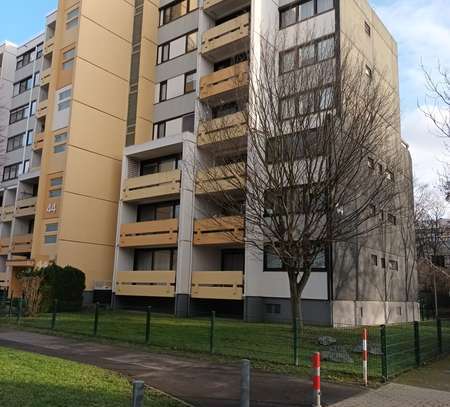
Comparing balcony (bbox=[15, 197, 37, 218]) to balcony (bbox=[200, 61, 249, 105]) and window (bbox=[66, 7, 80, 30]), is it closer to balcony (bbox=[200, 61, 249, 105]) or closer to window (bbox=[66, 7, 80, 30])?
window (bbox=[66, 7, 80, 30])

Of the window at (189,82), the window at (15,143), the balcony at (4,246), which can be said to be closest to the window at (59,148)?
the window at (189,82)

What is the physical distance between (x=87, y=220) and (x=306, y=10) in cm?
1810

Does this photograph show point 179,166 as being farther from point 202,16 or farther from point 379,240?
point 379,240

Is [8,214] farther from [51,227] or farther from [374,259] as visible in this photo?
[374,259]

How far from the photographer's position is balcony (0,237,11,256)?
3775 cm

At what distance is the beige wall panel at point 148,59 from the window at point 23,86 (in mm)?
15634

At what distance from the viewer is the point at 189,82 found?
106ft

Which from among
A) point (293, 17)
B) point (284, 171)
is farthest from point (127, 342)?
point (293, 17)

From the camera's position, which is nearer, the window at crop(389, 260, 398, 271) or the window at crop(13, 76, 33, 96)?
the window at crop(389, 260, 398, 271)

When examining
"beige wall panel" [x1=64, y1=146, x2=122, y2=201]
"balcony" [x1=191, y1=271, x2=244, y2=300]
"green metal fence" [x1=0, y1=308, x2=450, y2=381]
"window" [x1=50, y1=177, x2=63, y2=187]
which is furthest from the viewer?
"window" [x1=50, y1=177, x2=63, y2=187]

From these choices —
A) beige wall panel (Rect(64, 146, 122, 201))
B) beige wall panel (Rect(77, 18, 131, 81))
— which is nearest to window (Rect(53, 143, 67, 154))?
beige wall panel (Rect(64, 146, 122, 201))

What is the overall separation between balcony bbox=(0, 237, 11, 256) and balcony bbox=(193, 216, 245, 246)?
1829cm

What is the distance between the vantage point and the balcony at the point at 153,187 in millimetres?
28344

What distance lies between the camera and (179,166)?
29.9 metres
